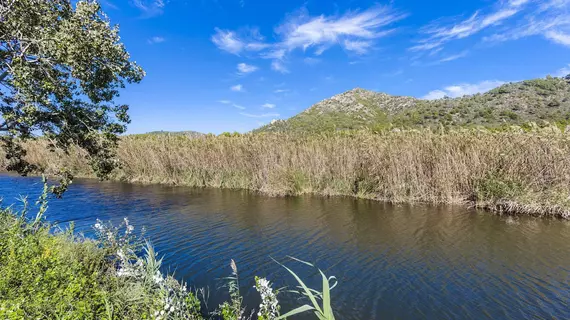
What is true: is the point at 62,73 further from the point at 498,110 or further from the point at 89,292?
the point at 498,110

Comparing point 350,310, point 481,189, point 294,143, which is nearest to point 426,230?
point 481,189

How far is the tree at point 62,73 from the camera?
4703 mm

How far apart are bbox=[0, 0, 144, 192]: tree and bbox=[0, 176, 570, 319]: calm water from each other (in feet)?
9.59

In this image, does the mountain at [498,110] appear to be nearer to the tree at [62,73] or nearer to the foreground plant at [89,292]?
the tree at [62,73]

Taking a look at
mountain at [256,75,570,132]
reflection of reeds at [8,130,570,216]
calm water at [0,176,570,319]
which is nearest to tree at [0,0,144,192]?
reflection of reeds at [8,130,570,216]

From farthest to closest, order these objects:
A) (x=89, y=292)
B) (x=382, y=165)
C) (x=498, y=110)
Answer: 1. (x=498, y=110)
2. (x=382, y=165)
3. (x=89, y=292)

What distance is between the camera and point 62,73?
5.41 m

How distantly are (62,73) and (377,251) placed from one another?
7.15 meters

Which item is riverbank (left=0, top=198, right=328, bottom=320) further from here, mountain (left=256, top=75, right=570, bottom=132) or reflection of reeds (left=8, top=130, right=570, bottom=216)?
mountain (left=256, top=75, right=570, bottom=132)

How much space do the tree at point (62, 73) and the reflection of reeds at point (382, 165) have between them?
1.07m

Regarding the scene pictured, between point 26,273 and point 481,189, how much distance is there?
10.9m

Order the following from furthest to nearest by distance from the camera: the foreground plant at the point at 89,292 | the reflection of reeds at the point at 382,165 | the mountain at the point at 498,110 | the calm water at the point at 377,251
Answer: the mountain at the point at 498,110, the reflection of reeds at the point at 382,165, the calm water at the point at 377,251, the foreground plant at the point at 89,292

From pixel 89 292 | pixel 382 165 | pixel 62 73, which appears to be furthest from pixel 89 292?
pixel 382 165

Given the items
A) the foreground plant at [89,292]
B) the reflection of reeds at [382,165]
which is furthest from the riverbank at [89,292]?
the reflection of reeds at [382,165]
